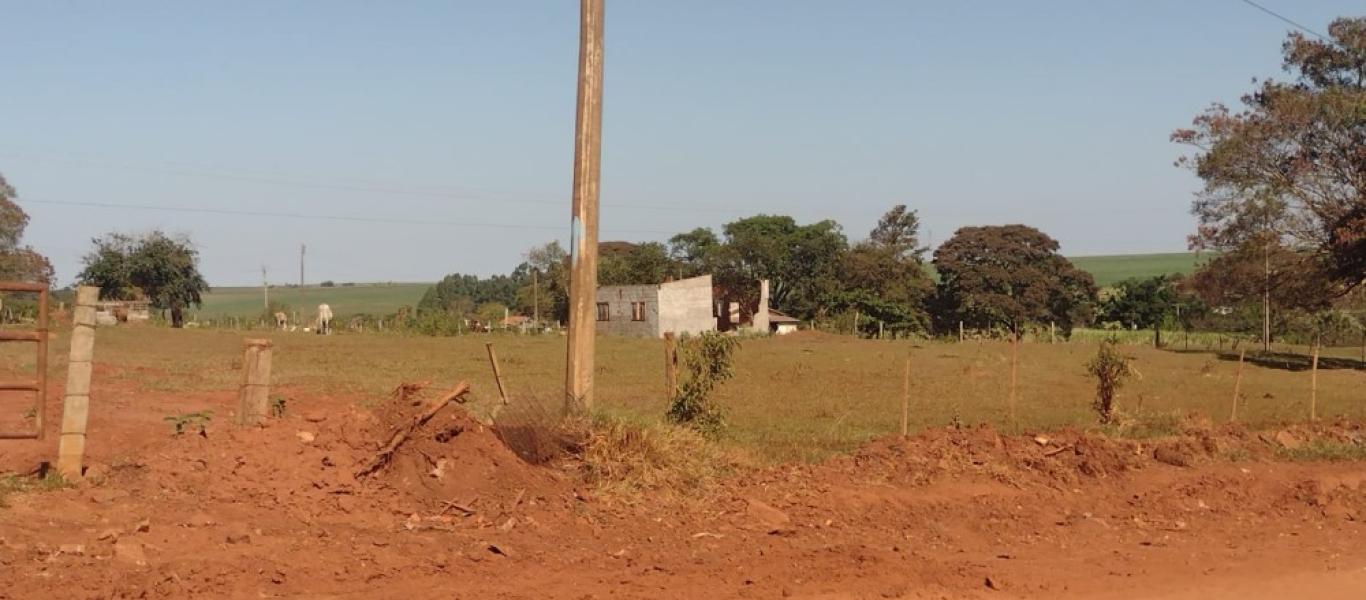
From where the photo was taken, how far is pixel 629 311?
245 feet

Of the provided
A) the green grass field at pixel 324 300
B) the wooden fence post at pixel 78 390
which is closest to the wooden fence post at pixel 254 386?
the wooden fence post at pixel 78 390

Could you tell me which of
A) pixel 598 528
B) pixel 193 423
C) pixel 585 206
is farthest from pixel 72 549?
pixel 585 206

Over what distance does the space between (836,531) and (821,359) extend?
1173 inches

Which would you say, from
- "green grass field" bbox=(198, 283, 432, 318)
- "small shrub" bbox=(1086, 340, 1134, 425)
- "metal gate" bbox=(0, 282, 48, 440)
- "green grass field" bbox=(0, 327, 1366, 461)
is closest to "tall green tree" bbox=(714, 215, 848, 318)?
"green grass field" bbox=(0, 327, 1366, 461)

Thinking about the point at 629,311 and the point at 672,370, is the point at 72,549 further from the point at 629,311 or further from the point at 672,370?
the point at 629,311

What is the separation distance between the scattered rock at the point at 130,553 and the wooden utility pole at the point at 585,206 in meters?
4.82

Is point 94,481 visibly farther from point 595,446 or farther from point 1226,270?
point 1226,270

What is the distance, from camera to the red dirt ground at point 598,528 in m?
7.56

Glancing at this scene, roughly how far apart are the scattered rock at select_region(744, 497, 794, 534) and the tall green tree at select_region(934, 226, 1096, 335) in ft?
239

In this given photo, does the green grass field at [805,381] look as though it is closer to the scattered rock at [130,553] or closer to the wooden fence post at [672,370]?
the wooden fence post at [672,370]

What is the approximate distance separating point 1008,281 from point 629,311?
29880 millimetres

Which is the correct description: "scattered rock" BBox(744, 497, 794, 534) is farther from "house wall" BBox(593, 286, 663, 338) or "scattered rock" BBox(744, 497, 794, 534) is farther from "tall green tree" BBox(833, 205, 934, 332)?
"tall green tree" BBox(833, 205, 934, 332)

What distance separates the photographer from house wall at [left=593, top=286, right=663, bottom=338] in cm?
7219

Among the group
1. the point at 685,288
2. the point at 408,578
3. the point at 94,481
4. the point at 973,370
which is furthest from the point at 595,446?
the point at 685,288
